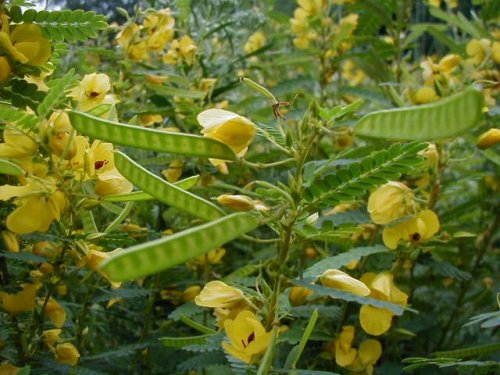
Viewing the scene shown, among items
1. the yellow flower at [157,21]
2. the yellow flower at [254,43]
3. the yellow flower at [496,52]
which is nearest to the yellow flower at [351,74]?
the yellow flower at [254,43]

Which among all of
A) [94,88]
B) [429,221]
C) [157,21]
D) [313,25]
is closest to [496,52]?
[313,25]

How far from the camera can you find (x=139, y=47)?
1.36 m

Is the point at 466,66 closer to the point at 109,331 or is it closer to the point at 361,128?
the point at 109,331

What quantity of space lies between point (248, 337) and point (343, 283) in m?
0.14

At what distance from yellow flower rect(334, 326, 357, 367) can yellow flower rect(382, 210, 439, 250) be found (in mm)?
184

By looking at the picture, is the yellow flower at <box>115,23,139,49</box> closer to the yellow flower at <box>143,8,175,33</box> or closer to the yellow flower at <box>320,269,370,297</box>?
the yellow flower at <box>143,8,175,33</box>

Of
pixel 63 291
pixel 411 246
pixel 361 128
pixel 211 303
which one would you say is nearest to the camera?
pixel 361 128

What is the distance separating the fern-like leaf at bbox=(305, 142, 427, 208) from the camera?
73cm

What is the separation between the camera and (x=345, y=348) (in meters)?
1.15

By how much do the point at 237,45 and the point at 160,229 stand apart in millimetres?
776

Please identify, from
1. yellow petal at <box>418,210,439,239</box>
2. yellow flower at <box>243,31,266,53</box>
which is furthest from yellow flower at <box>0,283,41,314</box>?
yellow flower at <box>243,31,266,53</box>

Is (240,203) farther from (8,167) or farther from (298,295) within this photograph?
(298,295)

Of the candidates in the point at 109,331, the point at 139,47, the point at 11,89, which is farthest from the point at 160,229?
the point at 11,89

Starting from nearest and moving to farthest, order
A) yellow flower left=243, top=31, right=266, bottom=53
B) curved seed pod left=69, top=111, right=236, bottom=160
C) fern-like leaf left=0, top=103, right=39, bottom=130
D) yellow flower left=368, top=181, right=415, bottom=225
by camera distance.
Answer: curved seed pod left=69, top=111, right=236, bottom=160 → fern-like leaf left=0, top=103, right=39, bottom=130 → yellow flower left=368, top=181, right=415, bottom=225 → yellow flower left=243, top=31, right=266, bottom=53
